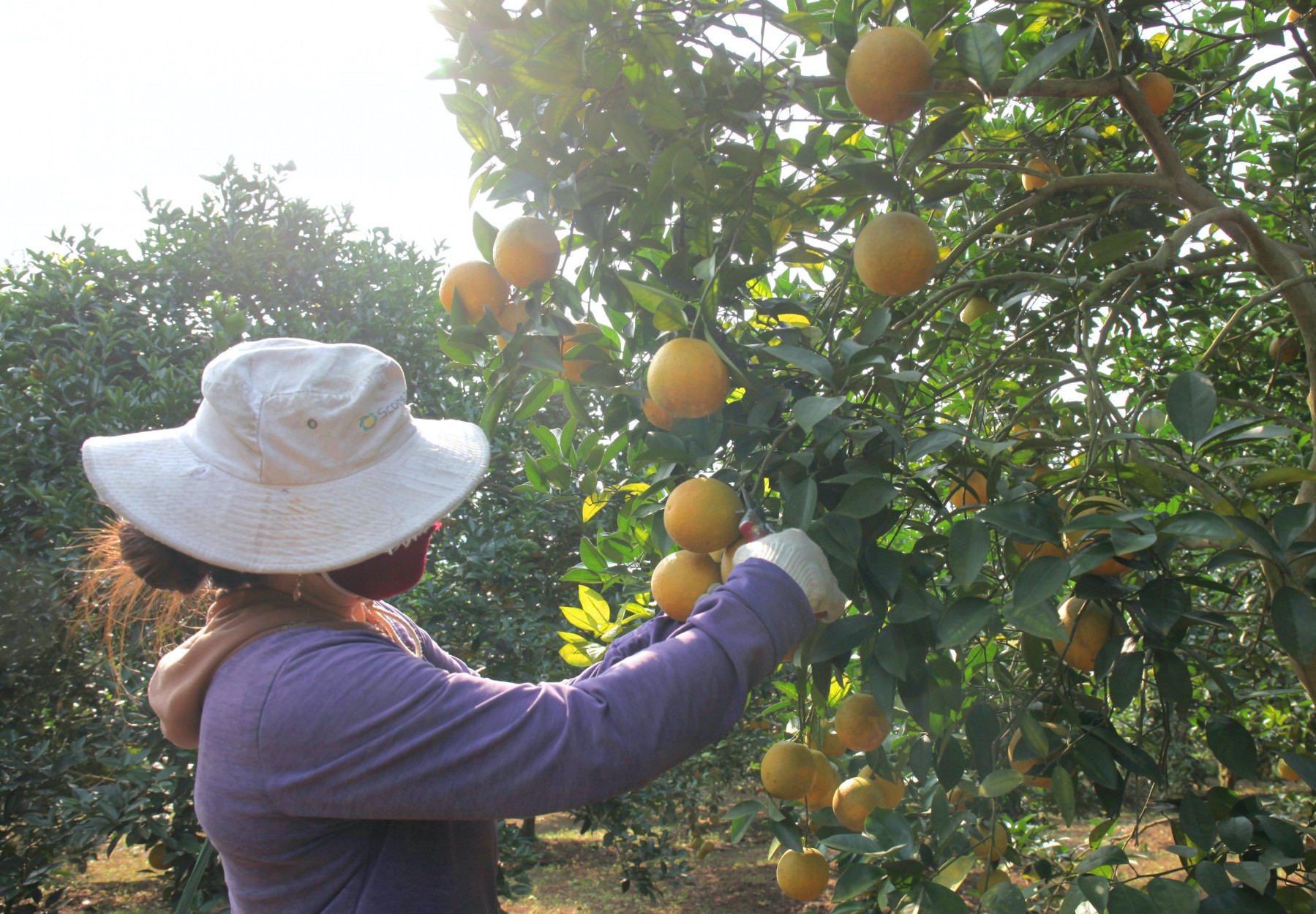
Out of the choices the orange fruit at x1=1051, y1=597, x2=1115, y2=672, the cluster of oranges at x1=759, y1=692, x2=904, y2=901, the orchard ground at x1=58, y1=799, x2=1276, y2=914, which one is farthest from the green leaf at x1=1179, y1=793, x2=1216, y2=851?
the orchard ground at x1=58, y1=799, x2=1276, y2=914

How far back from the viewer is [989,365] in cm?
152

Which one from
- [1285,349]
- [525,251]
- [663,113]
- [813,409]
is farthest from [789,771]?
[1285,349]

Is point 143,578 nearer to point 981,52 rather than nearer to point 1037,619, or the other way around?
point 1037,619

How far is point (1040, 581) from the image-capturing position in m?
1.06

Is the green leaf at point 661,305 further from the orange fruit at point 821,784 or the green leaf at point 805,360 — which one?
the orange fruit at point 821,784

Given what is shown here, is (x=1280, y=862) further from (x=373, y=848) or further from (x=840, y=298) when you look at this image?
(x=373, y=848)

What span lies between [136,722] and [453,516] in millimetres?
1528

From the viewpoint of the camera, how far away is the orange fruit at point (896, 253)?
127 cm

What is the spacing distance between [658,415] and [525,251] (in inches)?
12.2

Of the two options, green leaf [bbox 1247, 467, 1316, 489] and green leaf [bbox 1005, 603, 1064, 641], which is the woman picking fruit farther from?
green leaf [bbox 1247, 467, 1316, 489]

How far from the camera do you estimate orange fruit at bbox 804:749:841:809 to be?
1.62 metres

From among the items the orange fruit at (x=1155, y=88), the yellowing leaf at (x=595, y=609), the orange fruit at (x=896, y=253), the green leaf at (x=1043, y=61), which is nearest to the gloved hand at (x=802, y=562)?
the orange fruit at (x=896, y=253)

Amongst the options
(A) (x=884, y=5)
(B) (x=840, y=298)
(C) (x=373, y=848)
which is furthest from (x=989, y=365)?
(C) (x=373, y=848)

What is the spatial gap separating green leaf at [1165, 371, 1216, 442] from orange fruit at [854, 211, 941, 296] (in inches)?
14.8
